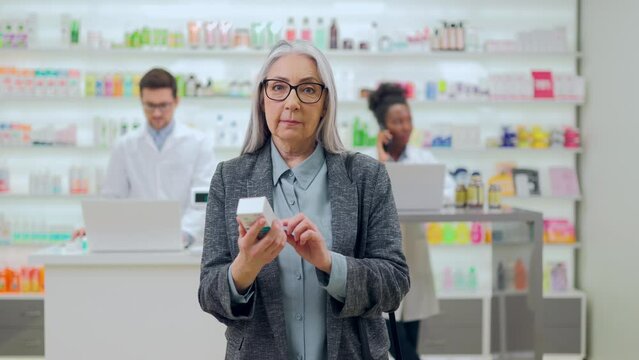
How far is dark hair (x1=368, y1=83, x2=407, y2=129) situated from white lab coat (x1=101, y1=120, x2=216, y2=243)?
0.96 m

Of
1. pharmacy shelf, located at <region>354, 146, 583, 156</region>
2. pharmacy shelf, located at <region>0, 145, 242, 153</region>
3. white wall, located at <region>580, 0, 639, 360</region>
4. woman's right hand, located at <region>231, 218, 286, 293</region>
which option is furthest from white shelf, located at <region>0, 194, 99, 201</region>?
woman's right hand, located at <region>231, 218, 286, 293</region>

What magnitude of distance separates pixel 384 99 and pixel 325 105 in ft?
8.63

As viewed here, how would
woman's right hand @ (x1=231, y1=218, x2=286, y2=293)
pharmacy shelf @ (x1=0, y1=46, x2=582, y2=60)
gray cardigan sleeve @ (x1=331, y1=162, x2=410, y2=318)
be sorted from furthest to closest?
pharmacy shelf @ (x1=0, y1=46, x2=582, y2=60) → gray cardigan sleeve @ (x1=331, y1=162, x2=410, y2=318) → woman's right hand @ (x1=231, y1=218, x2=286, y2=293)

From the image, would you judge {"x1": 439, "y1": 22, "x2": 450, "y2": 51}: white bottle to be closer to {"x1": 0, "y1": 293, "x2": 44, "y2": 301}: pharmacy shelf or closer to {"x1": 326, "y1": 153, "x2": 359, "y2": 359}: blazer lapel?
{"x1": 0, "y1": 293, "x2": 44, "y2": 301}: pharmacy shelf

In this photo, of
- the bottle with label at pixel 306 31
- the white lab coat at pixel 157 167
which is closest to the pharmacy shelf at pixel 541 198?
the bottle with label at pixel 306 31

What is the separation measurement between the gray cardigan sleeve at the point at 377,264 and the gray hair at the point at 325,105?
12 cm

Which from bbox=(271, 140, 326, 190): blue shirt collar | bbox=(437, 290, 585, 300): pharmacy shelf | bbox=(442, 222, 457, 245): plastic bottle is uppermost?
bbox=(271, 140, 326, 190): blue shirt collar

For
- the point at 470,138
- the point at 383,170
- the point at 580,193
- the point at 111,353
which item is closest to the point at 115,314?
the point at 111,353

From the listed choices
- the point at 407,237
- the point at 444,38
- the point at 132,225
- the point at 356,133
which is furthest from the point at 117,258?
the point at 444,38

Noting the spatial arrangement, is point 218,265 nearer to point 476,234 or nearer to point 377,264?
point 377,264

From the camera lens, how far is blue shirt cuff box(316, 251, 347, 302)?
154 centimetres

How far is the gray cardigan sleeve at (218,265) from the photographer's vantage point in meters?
1.59

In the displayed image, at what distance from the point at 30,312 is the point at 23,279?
11.8 inches

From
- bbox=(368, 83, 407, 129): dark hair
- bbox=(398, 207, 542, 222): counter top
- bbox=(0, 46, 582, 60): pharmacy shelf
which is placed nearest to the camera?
bbox=(398, 207, 542, 222): counter top
